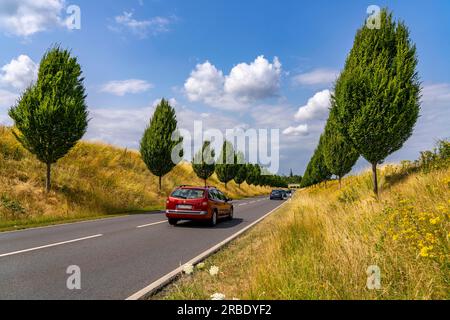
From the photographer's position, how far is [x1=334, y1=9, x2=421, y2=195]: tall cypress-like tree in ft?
47.3

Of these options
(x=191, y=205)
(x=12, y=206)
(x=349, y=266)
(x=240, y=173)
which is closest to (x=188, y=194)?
(x=191, y=205)

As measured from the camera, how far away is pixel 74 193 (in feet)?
61.4

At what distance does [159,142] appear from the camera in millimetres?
27422

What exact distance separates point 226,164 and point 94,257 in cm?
4247

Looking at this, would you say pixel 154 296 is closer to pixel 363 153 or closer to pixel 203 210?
pixel 203 210

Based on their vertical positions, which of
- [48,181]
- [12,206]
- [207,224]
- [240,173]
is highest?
[240,173]

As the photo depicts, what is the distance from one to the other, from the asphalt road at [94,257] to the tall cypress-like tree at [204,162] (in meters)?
28.7

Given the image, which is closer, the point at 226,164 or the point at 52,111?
the point at 52,111

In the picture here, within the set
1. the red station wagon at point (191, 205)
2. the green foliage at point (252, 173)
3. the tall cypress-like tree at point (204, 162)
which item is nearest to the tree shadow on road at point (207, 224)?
the red station wagon at point (191, 205)

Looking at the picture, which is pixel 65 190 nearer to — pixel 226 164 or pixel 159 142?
pixel 159 142

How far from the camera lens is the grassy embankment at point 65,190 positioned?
14.9 meters
